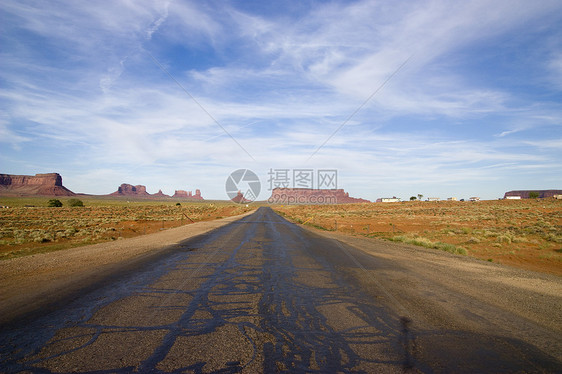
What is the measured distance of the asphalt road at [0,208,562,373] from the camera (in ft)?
11.6

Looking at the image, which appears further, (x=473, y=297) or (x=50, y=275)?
(x=50, y=275)

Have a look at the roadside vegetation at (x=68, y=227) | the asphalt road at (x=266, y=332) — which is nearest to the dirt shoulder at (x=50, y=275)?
the asphalt road at (x=266, y=332)

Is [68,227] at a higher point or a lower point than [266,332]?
lower

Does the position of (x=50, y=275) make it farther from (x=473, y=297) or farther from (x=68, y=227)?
(x=68, y=227)

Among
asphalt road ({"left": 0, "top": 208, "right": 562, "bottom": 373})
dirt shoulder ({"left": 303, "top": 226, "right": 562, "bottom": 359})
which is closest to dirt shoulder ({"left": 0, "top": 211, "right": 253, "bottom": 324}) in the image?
asphalt road ({"left": 0, "top": 208, "right": 562, "bottom": 373})

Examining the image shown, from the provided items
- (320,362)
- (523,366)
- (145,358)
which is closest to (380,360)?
(320,362)

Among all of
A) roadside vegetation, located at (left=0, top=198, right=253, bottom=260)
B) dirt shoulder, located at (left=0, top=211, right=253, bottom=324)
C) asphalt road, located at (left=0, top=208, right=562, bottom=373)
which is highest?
asphalt road, located at (left=0, top=208, right=562, bottom=373)

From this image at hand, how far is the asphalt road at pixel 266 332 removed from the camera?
3.53 metres

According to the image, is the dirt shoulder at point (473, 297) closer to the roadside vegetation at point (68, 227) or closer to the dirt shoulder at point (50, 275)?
the dirt shoulder at point (50, 275)

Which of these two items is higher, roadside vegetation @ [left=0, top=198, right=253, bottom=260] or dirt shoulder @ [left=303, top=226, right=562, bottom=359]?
dirt shoulder @ [left=303, top=226, right=562, bottom=359]

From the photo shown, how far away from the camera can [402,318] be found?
516 cm

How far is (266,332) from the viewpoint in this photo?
4371mm

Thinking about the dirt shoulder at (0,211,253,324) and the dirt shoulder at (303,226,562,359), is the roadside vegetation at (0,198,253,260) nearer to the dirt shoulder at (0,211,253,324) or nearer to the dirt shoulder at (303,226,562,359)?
the dirt shoulder at (0,211,253,324)

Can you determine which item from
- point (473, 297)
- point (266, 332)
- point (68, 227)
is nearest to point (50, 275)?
point (266, 332)
